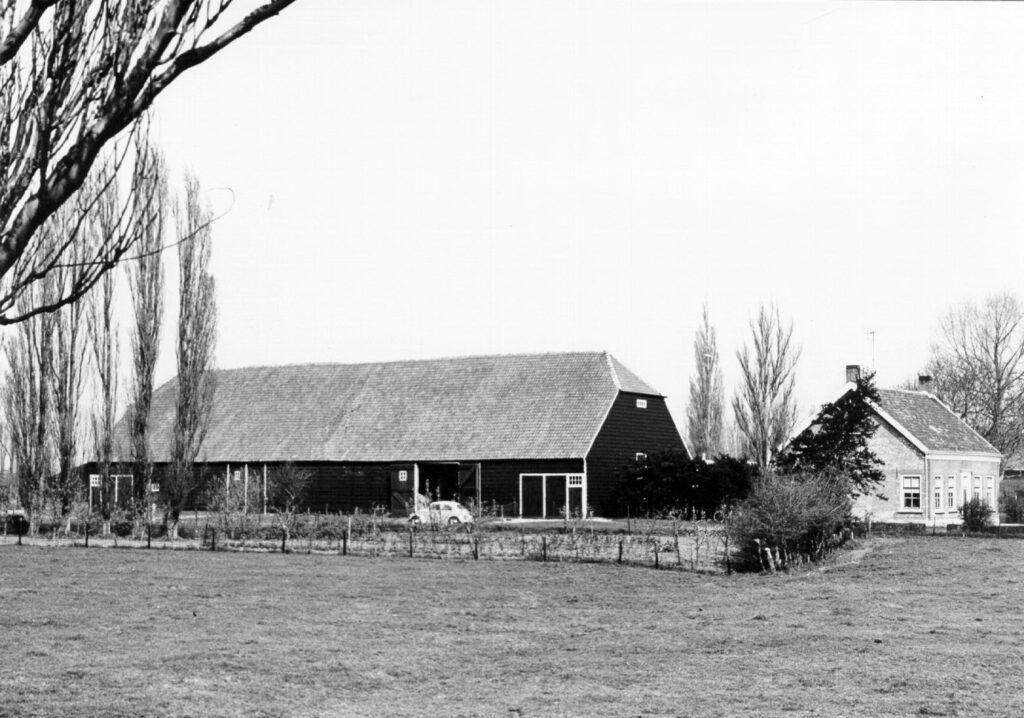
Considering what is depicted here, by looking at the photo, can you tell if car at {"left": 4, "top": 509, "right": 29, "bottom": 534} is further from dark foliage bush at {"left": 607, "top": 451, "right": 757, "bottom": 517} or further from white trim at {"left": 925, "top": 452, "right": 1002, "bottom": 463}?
white trim at {"left": 925, "top": 452, "right": 1002, "bottom": 463}

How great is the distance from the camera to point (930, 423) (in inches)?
1841

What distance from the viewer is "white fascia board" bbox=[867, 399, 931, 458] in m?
43.5

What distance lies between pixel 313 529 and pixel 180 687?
20925 mm

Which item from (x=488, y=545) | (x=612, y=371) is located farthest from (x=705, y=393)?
(x=488, y=545)

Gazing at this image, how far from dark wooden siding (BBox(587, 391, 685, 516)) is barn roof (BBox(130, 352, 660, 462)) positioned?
1.88ft

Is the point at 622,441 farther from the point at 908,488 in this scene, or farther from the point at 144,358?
the point at 144,358

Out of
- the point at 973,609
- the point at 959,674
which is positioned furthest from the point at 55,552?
the point at 959,674

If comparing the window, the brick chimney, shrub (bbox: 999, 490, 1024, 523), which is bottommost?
shrub (bbox: 999, 490, 1024, 523)

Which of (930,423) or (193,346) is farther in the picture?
(930,423)

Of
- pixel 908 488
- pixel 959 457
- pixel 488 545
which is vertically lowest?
pixel 488 545

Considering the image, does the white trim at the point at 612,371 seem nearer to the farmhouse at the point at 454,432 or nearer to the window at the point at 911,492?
the farmhouse at the point at 454,432

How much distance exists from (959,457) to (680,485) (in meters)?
11.8

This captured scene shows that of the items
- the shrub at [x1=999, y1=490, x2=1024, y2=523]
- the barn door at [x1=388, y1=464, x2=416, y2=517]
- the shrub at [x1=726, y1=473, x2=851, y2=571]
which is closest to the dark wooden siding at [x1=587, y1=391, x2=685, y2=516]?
the barn door at [x1=388, y1=464, x2=416, y2=517]

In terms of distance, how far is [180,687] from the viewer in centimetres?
1130
